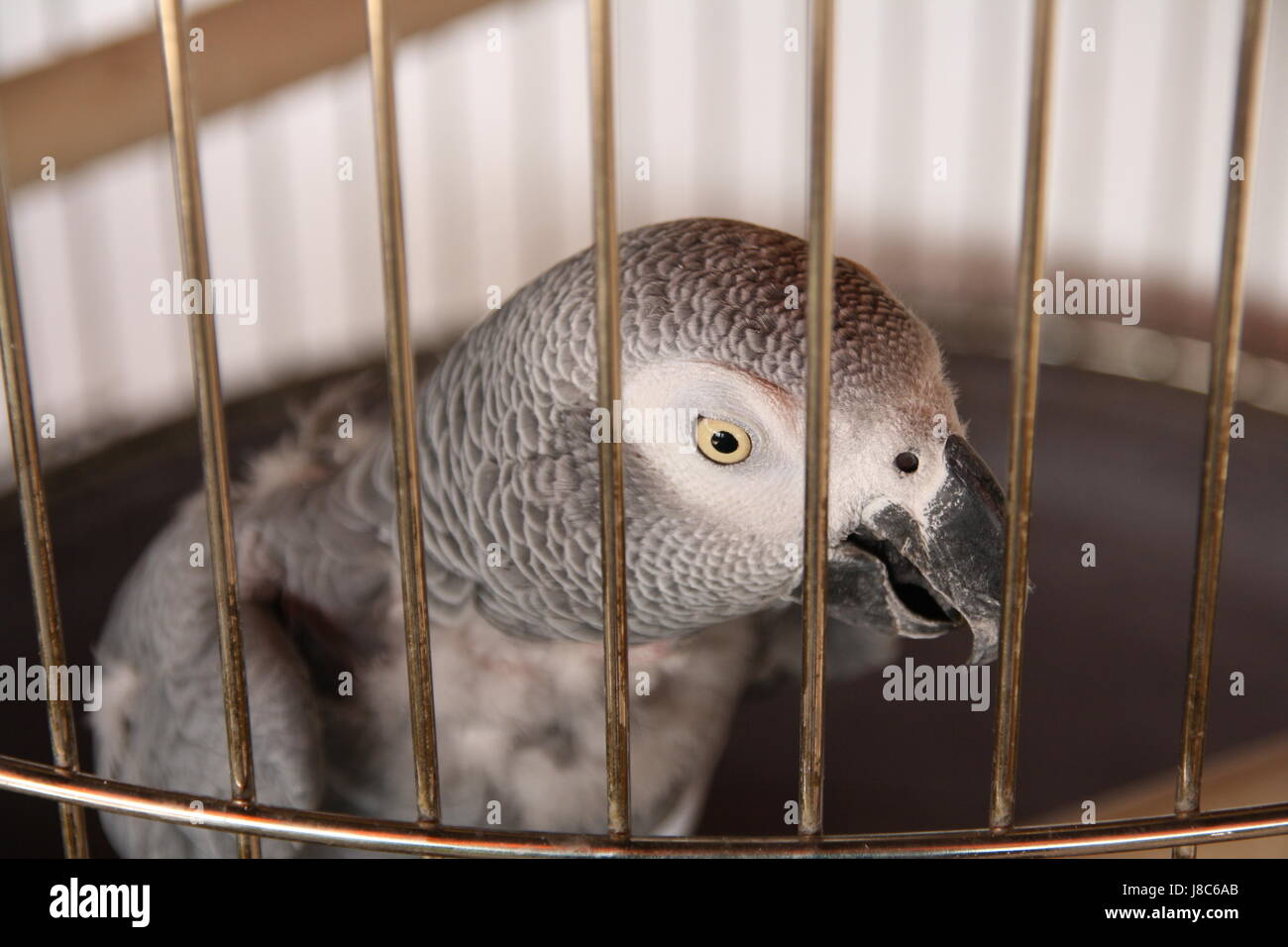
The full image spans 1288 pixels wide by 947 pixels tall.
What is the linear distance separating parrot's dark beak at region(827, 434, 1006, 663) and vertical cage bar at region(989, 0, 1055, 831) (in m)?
0.10

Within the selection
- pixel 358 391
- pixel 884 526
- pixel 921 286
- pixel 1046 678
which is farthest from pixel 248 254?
pixel 884 526

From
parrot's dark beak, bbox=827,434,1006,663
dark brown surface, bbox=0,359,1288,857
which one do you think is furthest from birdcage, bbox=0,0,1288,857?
dark brown surface, bbox=0,359,1288,857

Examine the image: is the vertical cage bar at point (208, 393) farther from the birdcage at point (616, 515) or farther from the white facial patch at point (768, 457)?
the white facial patch at point (768, 457)

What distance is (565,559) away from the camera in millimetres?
774

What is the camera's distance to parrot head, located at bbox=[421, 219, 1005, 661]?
26.9 inches

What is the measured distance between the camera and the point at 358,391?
1307 mm

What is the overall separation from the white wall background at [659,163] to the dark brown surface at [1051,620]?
0.32 meters

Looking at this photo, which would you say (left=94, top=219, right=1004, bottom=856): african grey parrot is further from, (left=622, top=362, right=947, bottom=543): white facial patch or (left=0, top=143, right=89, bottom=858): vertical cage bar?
(left=0, top=143, right=89, bottom=858): vertical cage bar

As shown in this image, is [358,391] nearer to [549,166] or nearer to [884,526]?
[884,526]

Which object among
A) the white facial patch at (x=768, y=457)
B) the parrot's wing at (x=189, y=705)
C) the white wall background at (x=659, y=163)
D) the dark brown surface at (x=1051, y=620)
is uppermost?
the white wall background at (x=659, y=163)

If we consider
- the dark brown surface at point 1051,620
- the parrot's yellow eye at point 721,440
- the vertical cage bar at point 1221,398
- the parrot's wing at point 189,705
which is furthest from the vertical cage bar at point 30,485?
the dark brown surface at point 1051,620

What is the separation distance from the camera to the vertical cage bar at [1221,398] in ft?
1.68

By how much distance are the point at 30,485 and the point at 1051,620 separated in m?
1.81
